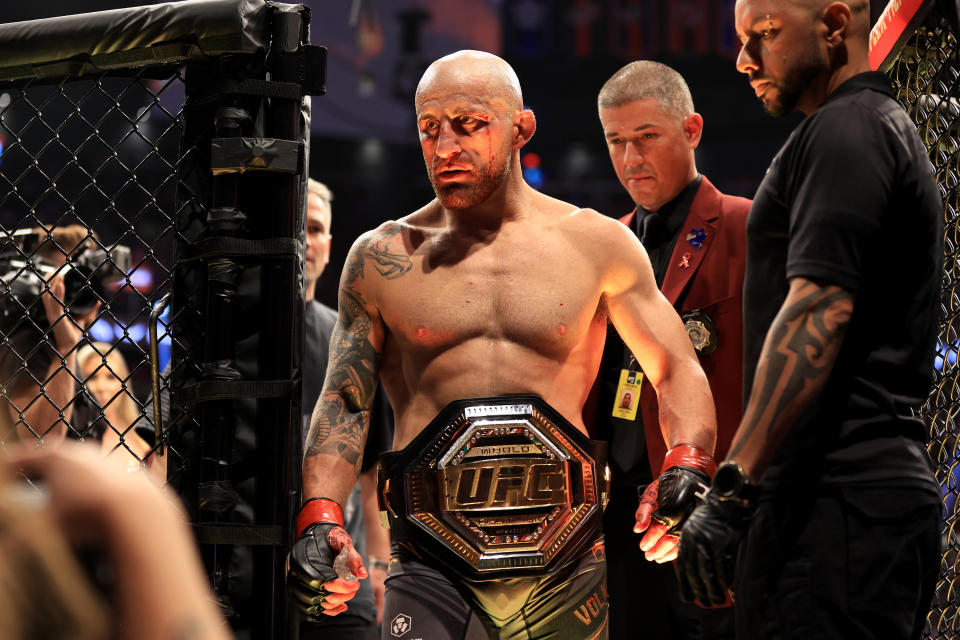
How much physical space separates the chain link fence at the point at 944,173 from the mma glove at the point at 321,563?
125cm

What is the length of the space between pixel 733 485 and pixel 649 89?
5.12ft

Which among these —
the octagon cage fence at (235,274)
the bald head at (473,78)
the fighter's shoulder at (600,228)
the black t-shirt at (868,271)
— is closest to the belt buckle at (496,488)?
the octagon cage fence at (235,274)

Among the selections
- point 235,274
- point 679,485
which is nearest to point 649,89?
point 679,485

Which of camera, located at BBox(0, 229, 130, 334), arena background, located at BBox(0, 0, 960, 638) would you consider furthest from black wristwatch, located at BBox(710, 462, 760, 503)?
arena background, located at BBox(0, 0, 960, 638)

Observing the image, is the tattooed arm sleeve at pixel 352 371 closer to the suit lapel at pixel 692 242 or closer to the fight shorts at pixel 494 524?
the fight shorts at pixel 494 524

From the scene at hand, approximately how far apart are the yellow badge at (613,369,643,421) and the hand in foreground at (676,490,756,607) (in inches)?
37.6

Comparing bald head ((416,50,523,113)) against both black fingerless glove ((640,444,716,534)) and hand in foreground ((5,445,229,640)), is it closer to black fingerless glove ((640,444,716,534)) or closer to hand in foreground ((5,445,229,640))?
black fingerless glove ((640,444,716,534))

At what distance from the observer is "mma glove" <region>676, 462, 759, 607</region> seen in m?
1.55

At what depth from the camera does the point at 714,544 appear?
155 cm

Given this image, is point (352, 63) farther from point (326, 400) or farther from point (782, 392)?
point (782, 392)

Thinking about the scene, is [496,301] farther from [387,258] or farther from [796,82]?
[796,82]

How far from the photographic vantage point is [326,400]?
2156 millimetres

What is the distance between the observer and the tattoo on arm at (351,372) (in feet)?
6.94

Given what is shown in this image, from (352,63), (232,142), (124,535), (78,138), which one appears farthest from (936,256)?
(352,63)
